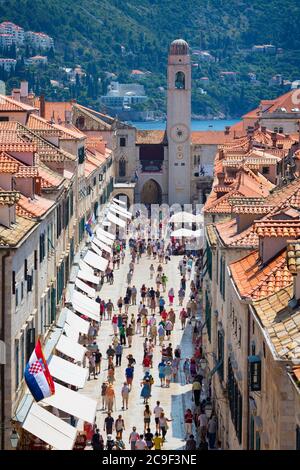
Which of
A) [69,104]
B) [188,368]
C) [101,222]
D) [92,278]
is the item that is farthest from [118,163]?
[188,368]

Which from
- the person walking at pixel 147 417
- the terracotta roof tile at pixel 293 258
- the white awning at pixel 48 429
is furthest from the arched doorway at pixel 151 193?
the terracotta roof tile at pixel 293 258

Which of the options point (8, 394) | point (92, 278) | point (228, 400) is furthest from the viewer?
point (92, 278)

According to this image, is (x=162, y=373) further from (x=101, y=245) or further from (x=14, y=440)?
(x=101, y=245)

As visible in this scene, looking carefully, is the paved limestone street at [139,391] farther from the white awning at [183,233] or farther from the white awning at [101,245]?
the white awning at [183,233]

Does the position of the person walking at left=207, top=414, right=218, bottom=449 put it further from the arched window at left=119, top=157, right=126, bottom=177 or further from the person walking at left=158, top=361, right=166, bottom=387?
the arched window at left=119, top=157, right=126, bottom=177

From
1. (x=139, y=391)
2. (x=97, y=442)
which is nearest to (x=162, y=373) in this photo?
(x=139, y=391)

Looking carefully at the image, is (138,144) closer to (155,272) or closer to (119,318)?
(155,272)

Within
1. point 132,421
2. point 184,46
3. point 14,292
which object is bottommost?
point 132,421
